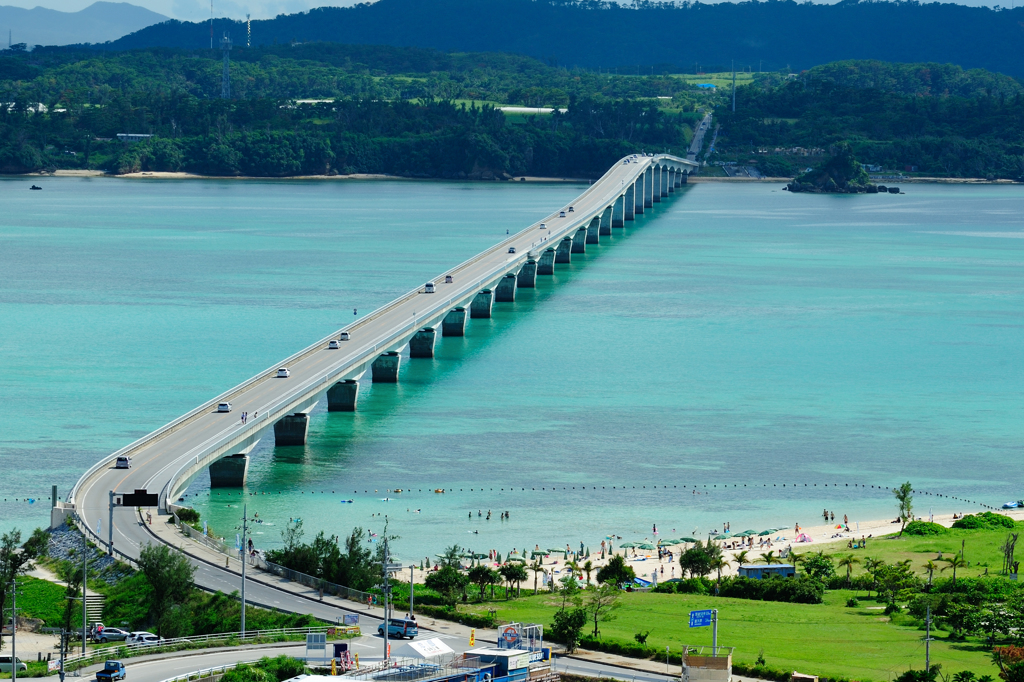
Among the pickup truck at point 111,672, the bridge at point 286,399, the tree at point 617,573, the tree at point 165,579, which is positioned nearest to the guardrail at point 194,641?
the pickup truck at point 111,672

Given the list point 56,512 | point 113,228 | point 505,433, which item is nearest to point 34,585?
point 56,512

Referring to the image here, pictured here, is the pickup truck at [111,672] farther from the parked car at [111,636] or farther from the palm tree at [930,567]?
the palm tree at [930,567]

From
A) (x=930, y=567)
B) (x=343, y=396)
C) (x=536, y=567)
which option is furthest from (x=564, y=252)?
(x=930, y=567)

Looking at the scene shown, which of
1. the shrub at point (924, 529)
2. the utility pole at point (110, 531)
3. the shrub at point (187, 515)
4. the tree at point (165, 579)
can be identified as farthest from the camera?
the shrub at point (924, 529)

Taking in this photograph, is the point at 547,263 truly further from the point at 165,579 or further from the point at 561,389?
the point at 165,579

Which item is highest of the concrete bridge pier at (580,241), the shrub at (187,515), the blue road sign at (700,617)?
the concrete bridge pier at (580,241)

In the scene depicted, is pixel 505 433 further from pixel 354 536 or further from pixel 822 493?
pixel 354 536
